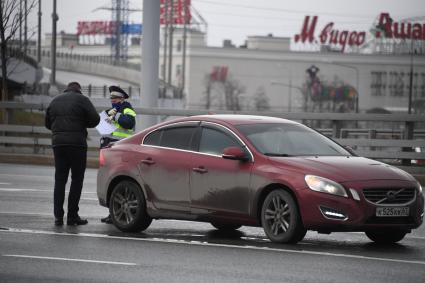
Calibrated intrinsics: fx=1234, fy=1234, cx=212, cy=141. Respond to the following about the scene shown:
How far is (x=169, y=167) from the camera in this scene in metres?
14.4

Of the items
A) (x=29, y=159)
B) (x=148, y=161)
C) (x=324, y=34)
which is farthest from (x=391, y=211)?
(x=324, y=34)

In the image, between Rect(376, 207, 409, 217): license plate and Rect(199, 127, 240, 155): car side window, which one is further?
Rect(199, 127, 240, 155): car side window

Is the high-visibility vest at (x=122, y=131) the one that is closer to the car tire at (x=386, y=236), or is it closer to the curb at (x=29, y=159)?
the car tire at (x=386, y=236)

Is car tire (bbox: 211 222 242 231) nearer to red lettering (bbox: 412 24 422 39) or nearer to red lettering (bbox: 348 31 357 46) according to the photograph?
red lettering (bbox: 412 24 422 39)

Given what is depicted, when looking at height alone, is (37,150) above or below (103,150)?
below

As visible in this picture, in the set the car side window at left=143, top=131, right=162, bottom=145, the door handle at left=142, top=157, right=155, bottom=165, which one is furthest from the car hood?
the car side window at left=143, top=131, right=162, bottom=145

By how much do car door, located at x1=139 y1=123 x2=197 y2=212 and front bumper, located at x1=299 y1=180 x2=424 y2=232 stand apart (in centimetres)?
185

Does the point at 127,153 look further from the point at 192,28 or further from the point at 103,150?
the point at 192,28

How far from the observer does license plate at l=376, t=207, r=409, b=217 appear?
12.8 m

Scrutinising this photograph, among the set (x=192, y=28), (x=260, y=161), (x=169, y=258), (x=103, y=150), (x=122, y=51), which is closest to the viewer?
(x=169, y=258)

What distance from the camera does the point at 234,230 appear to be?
15.0 m

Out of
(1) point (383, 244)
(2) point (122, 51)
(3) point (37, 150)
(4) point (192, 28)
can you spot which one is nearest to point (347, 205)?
(1) point (383, 244)

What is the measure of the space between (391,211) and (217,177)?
207 centimetres

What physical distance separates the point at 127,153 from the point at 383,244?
3.34 metres
